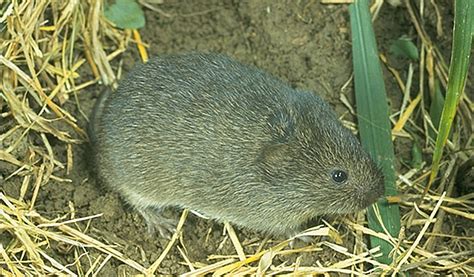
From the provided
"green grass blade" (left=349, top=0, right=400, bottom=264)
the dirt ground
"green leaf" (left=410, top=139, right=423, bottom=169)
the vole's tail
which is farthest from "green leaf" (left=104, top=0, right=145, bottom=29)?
"green leaf" (left=410, top=139, right=423, bottom=169)

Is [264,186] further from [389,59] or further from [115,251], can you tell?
[389,59]

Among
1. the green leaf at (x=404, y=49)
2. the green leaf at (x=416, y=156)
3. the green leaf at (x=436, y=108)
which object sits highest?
the green leaf at (x=404, y=49)

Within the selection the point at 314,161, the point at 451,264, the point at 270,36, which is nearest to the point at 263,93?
the point at 314,161

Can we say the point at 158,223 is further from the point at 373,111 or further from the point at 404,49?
the point at 404,49

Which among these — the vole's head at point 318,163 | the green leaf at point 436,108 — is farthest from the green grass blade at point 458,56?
the green leaf at point 436,108

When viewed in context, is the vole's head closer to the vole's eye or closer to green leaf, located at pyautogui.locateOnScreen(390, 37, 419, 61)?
the vole's eye

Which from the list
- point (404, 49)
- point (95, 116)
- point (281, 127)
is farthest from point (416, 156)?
point (95, 116)

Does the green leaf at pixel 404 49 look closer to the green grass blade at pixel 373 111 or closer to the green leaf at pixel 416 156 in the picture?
the green grass blade at pixel 373 111
